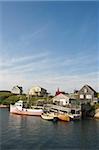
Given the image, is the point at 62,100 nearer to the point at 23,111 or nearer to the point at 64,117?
the point at 23,111

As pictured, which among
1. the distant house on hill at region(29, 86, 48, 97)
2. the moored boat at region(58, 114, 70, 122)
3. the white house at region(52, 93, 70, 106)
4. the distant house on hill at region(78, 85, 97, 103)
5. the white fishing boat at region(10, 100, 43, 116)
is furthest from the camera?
the distant house on hill at region(29, 86, 48, 97)

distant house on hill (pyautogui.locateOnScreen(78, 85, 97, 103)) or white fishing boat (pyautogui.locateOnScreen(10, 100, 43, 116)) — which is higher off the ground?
distant house on hill (pyautogui.locateOnScreen(78, 85, 97, 103))

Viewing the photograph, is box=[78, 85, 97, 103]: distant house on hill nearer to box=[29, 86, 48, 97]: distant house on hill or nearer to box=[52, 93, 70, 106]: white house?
box=[52, 93, 70, 106]: white house

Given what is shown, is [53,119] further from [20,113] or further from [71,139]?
[71,139]

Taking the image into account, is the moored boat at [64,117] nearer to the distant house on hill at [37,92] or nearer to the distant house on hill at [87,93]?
the distant house on hill at [87,93]

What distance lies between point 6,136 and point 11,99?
22110 millimetres

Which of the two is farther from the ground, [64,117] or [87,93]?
[87,93]

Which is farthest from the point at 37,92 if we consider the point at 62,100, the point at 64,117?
the point at 64,117

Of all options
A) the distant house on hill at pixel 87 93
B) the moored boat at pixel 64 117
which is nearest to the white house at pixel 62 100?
the distant house on hill at pixel 87 93

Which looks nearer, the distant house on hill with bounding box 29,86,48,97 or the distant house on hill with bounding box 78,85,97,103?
the distant house on hill with bounding box 78,85,97,103

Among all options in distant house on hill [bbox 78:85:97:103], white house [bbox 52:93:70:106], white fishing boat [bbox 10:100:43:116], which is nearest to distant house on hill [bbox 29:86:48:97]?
white house [bbox 52:93:70:106]

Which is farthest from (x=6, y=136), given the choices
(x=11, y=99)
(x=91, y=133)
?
(x=11, y=99)

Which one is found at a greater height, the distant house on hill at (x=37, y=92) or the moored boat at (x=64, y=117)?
the distant house on hill at (x=37, y=92)

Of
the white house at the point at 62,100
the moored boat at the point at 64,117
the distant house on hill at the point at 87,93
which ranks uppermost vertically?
the distant house on hill at the point at 87,93
